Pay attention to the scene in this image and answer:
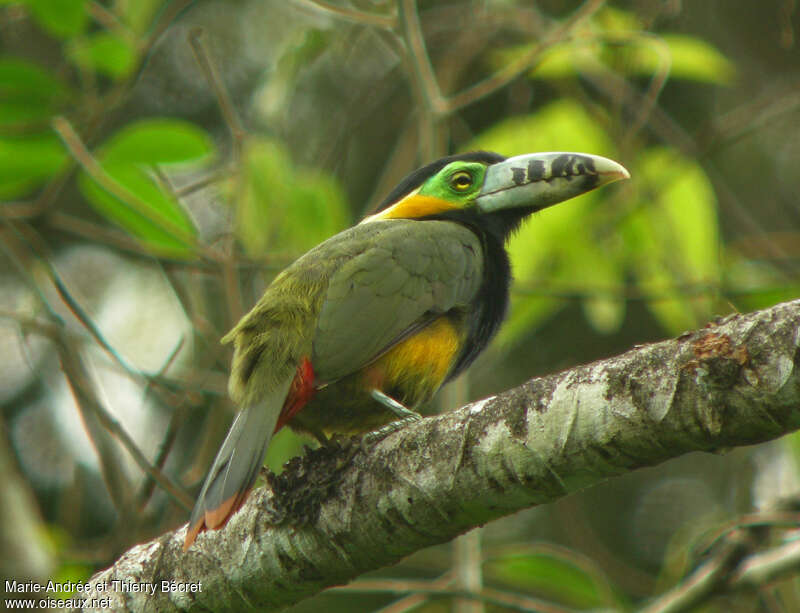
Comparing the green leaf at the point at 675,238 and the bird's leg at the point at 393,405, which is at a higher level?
the green leaf at the point at 675,238

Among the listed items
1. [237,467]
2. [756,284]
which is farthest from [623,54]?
[237,467]

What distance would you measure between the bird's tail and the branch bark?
0.09 metres

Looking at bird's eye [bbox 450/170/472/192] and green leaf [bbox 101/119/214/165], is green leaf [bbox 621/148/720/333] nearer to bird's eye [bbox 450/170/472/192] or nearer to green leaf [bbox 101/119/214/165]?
bird's eye [bbox 450/170/472/192]

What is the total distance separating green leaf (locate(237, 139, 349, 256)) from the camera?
3875 mm

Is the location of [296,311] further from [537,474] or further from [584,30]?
[584,30]

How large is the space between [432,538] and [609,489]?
20.1 ft

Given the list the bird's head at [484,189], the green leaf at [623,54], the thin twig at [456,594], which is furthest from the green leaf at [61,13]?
the thin twig at [456,594]

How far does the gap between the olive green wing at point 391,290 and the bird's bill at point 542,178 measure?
0.81 ft

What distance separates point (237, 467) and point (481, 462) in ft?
2.36

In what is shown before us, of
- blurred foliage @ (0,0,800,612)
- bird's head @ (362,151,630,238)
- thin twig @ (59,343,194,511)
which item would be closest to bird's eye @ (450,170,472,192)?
bird's head @ (362,151,630,238)

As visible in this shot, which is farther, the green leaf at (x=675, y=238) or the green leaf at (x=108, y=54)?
the green leaf at (x=675, y=238)

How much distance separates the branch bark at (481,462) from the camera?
1.83 metres

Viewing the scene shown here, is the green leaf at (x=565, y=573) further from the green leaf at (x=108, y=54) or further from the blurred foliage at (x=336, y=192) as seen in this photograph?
the green leaf at (x=108, y=54)

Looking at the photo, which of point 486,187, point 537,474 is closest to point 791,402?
point 537,474
